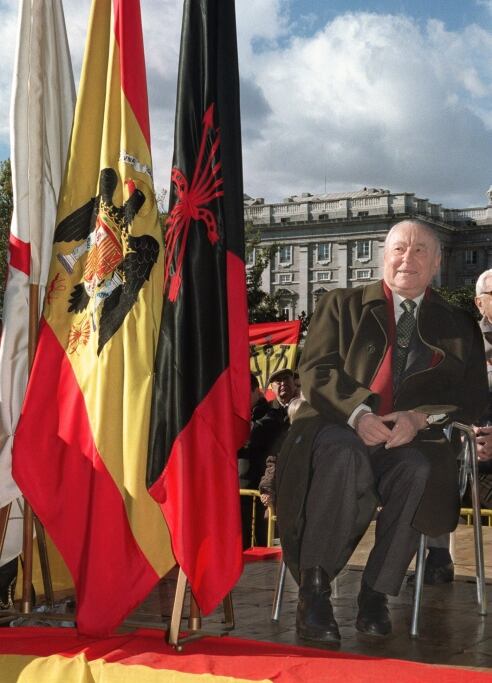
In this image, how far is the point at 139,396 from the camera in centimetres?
380

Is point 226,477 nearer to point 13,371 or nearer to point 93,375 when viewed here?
point 93,375

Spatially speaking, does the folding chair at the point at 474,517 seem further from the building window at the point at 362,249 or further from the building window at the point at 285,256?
the building window at the point at 285,256

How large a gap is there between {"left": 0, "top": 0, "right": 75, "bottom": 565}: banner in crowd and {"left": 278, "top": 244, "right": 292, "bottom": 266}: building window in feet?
248

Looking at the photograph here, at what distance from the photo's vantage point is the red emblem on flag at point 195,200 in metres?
3.74

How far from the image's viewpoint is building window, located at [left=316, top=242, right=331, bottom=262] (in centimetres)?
7962

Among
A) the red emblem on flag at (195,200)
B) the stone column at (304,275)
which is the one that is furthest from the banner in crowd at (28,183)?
the stone column at (304,275)

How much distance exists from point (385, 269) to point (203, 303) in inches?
40.8

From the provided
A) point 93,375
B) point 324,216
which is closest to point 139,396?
point 93,375

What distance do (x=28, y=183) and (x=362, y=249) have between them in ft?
247

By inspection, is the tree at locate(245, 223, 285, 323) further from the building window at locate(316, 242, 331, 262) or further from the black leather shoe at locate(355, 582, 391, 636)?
the building window at locate(316, 242, 331, 262)

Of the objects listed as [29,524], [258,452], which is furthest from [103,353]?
[258,452]

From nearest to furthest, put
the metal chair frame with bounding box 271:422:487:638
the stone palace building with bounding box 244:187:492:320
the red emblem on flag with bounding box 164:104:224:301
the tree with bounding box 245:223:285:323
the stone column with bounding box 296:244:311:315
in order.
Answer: the red emblem on flag with bounding box 164:104:224:301 → the metal chair frame with bounding box 271:422:487:638 → the tree with bounding box 245:223:285:323 → the stone palace building with bounding box 244:187:492:320 → the stone column with bounding box 296:244:311:315

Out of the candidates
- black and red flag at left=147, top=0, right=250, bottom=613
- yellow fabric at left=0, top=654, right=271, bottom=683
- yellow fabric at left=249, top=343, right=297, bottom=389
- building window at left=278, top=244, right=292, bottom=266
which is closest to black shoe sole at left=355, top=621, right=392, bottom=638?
black and red flag at left=147, top=0, right=250, bottom=613

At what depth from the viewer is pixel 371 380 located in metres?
4.24
